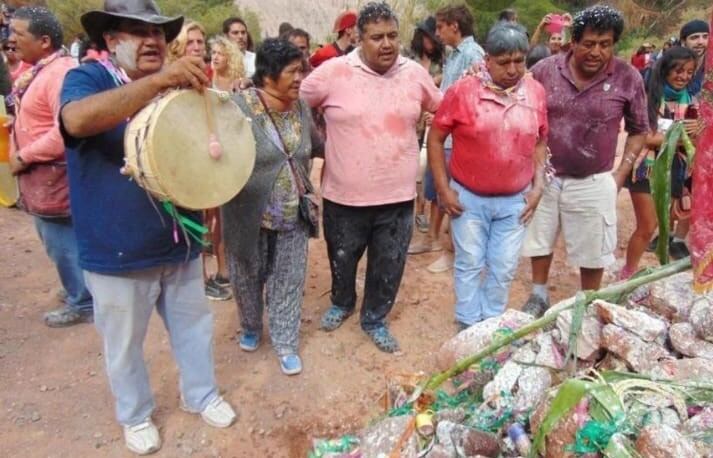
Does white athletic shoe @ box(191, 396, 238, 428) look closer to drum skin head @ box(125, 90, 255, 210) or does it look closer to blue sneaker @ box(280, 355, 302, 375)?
blue sneaker @ box(280, 355, 302, 375)

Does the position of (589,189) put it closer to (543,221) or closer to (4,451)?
(543,221)

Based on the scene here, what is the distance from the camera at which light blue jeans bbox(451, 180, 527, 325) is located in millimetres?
3438

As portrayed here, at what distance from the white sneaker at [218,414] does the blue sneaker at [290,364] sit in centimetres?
44

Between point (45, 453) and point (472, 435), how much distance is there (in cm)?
212

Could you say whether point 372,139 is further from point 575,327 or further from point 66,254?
point 66,254

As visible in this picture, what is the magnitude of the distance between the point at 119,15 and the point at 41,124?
168cm

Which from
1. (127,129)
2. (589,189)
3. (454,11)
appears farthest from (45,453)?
(454,11)

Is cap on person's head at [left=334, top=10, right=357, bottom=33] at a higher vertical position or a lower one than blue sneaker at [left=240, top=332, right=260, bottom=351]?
higher

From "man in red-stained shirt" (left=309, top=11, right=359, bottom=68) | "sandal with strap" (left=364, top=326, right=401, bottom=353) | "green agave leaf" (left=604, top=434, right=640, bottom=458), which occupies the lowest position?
"sandal with strap" (left=364, top=326, right=401, bottom=353)

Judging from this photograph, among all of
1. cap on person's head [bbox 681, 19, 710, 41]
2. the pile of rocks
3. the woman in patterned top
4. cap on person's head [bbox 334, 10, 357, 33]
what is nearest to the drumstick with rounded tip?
the woman in patterned top

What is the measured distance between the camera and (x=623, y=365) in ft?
7.14

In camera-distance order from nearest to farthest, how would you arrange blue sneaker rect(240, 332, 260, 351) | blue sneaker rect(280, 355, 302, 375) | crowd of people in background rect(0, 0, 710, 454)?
1. crowd of people in background rect(0, 0, 710, 454)
2. blue sneaker rect(280, 355, 302, 375)
3. blue sneaker rect(240, 332, 260, 351)

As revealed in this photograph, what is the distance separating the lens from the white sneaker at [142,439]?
2.86 meters

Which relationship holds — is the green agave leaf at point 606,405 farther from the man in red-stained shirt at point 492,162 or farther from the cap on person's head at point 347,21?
the cap on person's head at point 347,21
